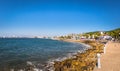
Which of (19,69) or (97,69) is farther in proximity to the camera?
(19,69)

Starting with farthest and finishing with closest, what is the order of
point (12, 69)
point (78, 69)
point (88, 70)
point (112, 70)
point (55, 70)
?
point (12, 69), point (55, 70), point (78, 69), point (88, 70), point (112, 70)

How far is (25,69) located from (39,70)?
165cm

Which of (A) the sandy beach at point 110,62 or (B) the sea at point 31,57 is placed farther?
(B) the sea at point 31,57

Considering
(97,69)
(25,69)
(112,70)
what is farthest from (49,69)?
(112,70)

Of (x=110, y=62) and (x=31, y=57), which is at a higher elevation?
(x=110, y=62)

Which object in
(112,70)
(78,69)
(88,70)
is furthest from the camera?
(78,69)

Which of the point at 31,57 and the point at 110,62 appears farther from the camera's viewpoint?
the point at 31,57

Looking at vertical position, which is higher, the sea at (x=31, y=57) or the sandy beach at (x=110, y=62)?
the sandy beach at (x=110, y=62)

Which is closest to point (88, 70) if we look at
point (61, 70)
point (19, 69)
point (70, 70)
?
point (70, 70)

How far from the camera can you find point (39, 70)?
700 inches

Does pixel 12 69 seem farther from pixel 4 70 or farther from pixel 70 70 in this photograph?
pixel 70 70

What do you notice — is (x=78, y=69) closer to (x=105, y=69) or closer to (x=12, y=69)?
(x=105, y=69)

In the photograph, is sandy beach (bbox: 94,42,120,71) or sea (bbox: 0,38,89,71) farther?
sea (bbox: 0,38,89,71)

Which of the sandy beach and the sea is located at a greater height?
the sandy beach
